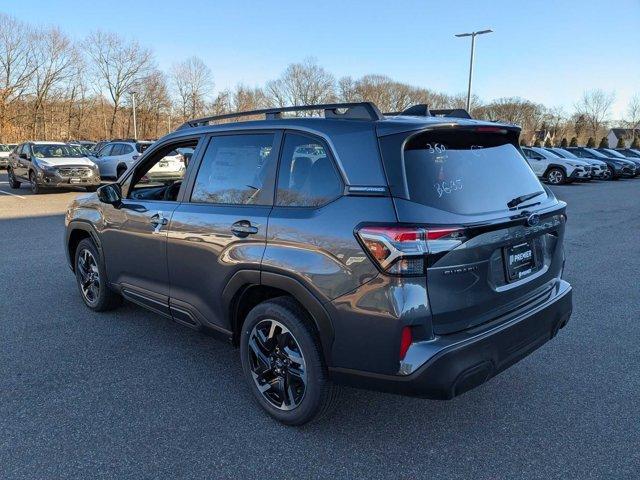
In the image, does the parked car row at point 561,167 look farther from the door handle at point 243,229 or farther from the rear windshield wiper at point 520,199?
the door handle at point 243,229

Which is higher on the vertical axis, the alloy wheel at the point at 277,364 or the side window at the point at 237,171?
the side window at the point at 237,171

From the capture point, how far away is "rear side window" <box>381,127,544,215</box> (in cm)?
241

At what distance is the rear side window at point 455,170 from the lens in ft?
7.91

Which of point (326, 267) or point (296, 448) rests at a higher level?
point (326, 267)

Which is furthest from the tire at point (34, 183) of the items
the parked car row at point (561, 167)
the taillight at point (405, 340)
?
the parked car row at point (561, 167)

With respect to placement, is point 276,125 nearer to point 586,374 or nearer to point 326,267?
point 326,267

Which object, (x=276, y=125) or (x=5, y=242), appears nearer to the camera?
(x=276, y=125)

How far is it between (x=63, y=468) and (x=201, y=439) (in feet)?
2.30

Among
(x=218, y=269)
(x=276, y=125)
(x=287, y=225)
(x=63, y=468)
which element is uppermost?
(x=276, y=125)

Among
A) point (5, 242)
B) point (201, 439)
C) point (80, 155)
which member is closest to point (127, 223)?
point (201, 439)

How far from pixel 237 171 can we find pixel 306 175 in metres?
0.67

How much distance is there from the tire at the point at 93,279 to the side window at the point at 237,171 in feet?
5.73

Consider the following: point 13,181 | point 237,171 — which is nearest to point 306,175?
point 237,171

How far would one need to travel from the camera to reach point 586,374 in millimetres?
3543
